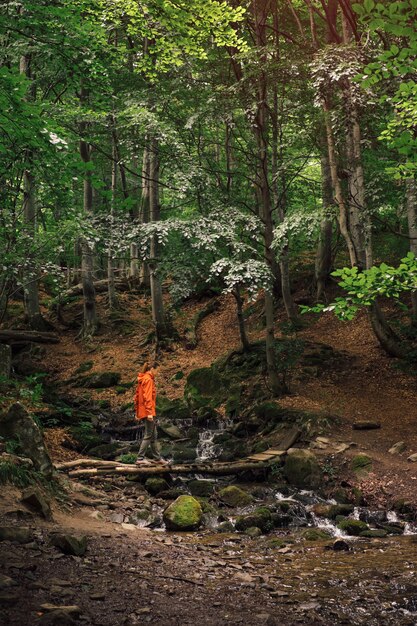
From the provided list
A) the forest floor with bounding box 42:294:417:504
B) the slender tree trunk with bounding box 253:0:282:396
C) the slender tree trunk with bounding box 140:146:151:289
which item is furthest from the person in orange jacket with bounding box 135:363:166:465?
the slender tree trunk with bounding box 140:146:151:289

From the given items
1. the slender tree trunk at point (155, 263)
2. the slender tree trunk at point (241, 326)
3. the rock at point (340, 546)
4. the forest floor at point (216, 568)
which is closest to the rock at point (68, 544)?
the forest floor at point (216, 568)

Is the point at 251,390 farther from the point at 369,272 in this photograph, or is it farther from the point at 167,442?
the point at 369,272

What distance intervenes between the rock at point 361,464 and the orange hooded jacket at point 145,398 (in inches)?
192

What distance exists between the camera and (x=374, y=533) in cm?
852

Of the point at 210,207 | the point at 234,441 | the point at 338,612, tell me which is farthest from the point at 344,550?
the point at 210,207

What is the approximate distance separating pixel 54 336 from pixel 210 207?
1036 centimetres

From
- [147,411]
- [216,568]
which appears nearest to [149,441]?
[147,411]

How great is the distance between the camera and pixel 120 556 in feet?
20.5

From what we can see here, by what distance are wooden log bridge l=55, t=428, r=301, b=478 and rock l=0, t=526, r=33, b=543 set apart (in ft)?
15.3

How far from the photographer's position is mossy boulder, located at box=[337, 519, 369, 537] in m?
8.66

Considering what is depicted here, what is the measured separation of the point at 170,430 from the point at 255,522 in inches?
259

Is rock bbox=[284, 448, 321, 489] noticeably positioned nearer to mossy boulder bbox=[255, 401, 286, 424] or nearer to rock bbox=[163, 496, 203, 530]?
Answer: mossy boulder bbox=[255, 401, 286, 424]

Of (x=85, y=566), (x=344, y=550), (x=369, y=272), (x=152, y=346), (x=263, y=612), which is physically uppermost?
(x=369, y=272)

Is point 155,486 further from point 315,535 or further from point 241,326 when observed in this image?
point 241,326
